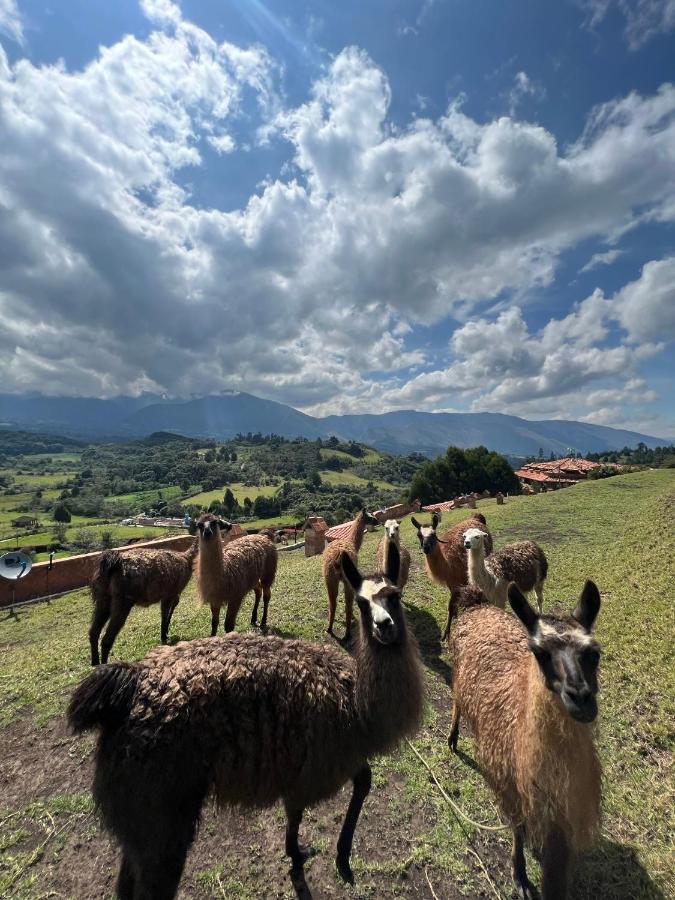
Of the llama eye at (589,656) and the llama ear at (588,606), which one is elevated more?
the llama ear at (588,606)

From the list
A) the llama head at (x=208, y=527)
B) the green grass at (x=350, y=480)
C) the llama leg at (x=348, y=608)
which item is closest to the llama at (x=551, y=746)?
the llama leg at (x=348, y=608)

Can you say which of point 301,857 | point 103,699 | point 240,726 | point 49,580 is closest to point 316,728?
point 240,726

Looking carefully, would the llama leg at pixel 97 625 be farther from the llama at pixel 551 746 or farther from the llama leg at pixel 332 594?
the llama at pixel 551 746

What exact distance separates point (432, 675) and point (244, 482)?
109371mm

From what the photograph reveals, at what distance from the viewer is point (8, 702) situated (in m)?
5.89

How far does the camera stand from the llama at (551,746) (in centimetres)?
262

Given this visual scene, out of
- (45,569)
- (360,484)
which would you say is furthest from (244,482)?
(45,569)

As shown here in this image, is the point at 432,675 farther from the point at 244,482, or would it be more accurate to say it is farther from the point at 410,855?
the point at 244,482

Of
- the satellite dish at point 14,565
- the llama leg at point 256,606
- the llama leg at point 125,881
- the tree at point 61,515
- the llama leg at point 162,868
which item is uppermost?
the llama leg at point 162,868

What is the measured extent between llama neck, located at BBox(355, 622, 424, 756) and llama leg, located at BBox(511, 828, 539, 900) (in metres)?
1.30

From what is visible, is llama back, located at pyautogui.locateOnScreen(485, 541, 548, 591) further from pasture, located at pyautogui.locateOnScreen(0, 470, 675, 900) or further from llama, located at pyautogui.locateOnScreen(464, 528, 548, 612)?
pasture, located at pyautogui.locateOnScreen(0, 470, 675, 900)

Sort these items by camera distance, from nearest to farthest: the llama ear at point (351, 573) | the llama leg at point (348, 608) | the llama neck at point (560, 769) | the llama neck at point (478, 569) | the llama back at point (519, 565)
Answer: the llama neck at point (560, 769) → the llama ear at point (351, 573) → the llama neck at point (478, 569) → the llama leg at point (348, 608) → the llama back at point (519, 565)

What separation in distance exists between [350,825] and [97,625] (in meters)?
5.73

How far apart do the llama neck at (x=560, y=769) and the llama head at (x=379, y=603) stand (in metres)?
1.16
